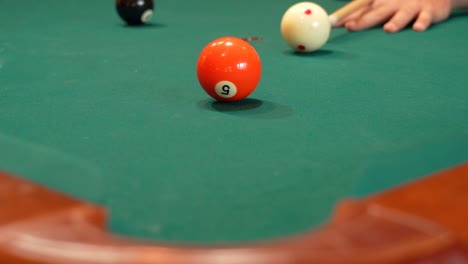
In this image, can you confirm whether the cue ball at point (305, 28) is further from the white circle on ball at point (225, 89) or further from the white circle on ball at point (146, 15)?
the white circle on ball at point (146, 15)

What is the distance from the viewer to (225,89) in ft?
9.84

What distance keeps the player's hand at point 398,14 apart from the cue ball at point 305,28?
94cm

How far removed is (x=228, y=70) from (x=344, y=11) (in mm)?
2463

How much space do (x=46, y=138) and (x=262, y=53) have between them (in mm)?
2125

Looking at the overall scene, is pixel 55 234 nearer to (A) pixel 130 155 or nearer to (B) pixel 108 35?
(A) pixel 130 155

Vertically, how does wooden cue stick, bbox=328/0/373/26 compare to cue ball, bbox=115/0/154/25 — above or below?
above

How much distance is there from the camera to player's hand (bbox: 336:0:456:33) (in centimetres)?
520

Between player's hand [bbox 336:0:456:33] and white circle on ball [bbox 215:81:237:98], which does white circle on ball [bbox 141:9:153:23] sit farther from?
white circle on ball [bbox 215:81:237:98]

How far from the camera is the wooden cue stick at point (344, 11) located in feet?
16.5

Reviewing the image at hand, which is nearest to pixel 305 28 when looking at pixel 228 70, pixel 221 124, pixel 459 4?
pixel 228 70

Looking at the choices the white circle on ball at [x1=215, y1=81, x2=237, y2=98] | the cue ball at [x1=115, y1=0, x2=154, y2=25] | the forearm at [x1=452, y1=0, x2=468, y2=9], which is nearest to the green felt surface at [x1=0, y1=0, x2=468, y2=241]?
the white circle on ball at [x1=215, y1=81, x2=237, y2=98]

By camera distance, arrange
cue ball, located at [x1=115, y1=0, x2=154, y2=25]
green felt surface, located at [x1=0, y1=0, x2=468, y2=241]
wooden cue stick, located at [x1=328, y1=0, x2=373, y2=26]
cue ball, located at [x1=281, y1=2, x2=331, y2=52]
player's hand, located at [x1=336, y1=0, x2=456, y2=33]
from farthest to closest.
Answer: cue ball, located at [x1=115, y1=0, x2=154, y2=25], player's hand, located at [x1=336, y1=0, x2=456, y2=33], wooden cue stick, located at [x1=328, y1=0, x2=373, y2=26], cue ball, located at [x1=281, y1=2, x2=331, y2=52], green felt surface, located at [x1=0, y1=0, x2=468, y2=241]

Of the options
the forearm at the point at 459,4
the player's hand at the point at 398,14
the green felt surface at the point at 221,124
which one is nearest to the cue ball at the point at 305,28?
the green felt surface at the point at 221,124

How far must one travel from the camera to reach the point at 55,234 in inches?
54.0
